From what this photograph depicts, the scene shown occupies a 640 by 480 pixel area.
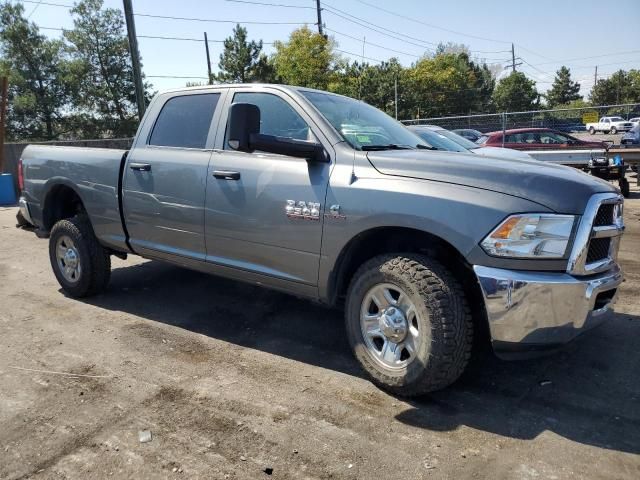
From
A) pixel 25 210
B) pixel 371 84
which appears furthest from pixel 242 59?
pixel 25 210

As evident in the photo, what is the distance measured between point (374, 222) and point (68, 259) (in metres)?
3.57

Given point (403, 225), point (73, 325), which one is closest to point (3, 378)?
point (73, 325)

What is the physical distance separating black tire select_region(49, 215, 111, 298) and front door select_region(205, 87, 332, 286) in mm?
1611

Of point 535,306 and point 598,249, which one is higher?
point 598,249

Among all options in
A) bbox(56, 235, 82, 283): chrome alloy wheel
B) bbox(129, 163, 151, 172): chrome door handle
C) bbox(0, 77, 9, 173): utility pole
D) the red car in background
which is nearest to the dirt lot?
bbox(56, 235, 82, 283): chrome alloy wheel

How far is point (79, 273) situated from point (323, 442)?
346cm

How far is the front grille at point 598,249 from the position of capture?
9.84ft

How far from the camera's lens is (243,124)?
338 centimetres

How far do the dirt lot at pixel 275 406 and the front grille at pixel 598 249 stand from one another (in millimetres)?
892

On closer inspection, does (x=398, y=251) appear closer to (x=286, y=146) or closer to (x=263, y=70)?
(x=286, y=146)

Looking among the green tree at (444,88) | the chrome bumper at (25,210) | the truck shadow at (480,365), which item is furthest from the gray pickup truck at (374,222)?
the green tree at (444,88)

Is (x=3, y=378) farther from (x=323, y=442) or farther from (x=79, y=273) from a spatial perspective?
(x=323, y=442)

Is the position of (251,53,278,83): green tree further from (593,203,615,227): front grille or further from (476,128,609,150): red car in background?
(593,203,615,227): front grille

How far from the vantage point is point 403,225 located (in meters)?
3.13
